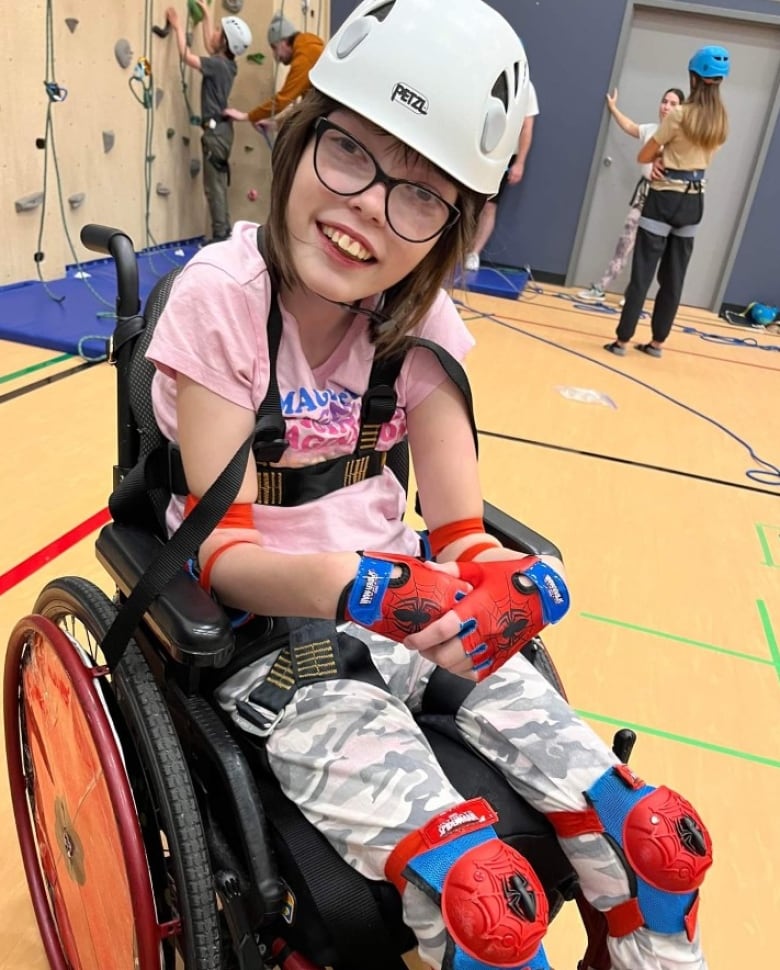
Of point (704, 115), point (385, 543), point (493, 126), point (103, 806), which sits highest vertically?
point (704, 115)

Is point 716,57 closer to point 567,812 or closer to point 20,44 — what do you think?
point 20,44

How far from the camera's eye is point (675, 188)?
3.87 metres

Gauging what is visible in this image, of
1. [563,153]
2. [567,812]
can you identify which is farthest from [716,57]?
[567,812]

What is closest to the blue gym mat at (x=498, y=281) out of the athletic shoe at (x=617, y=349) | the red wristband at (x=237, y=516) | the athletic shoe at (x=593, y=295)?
the athletic shoe at (x=593, y=295)

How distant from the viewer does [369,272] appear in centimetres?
87

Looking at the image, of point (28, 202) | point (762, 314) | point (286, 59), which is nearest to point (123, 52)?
point (28, 202)

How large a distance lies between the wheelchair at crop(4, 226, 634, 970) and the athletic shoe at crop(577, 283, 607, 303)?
514 cm

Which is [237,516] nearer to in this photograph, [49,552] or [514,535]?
[514,535]

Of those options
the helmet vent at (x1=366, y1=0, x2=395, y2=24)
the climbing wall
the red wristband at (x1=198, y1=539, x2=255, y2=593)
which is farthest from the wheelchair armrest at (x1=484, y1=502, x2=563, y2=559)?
the climbing wall

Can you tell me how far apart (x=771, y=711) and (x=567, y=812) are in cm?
108

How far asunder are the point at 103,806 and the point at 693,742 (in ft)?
3.90

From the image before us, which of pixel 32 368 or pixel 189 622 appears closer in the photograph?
pixel 189 622

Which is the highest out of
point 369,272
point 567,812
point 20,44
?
point 20,44

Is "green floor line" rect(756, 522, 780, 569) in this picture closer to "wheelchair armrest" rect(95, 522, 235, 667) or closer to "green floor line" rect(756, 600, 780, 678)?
"green floor line" rect(756, 600, 780, 678)
